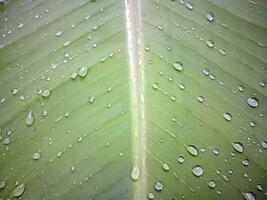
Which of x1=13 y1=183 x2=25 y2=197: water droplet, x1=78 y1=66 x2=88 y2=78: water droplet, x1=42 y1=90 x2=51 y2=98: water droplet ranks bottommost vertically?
x1=13 y1=183 x2=25 y2=197: water droplet

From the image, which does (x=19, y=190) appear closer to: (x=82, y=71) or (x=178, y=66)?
(x=82, y=71)

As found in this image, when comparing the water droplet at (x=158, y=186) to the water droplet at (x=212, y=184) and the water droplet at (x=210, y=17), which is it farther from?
the water droplet at (x=210, y=17)

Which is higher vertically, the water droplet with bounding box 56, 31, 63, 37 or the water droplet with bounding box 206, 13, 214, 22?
the water droplet with bounding box 56, 31, 63, 37

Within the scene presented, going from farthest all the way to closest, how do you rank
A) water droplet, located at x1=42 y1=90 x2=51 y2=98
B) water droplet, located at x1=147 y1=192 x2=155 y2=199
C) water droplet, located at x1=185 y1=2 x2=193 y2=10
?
water droplet, located at x1=185 y1=2 x2=193 y2=10 → water droplet, located at x1=42 y1=90 x2=51 y2=98 → water droplet, located at x1=147 y1=192 x2=155 y2=199

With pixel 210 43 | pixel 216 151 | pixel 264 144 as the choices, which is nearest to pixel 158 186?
pixel 216 151

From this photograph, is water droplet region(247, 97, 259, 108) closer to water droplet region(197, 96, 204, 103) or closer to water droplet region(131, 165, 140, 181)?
water droplet region(197, 96, 204, 103)

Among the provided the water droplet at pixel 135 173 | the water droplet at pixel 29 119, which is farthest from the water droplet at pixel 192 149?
the water droplet at pixel 29 119

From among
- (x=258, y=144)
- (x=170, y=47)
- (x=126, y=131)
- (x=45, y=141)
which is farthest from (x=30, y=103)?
(x=258, y=144)

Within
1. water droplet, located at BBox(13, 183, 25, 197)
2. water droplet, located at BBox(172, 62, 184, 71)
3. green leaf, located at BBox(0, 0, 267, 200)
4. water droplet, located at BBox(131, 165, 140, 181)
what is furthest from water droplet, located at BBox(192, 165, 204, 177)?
water droplet, located at BBox(13, 183, 25, 197)

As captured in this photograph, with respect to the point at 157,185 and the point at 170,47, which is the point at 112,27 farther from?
the point at 157,185
